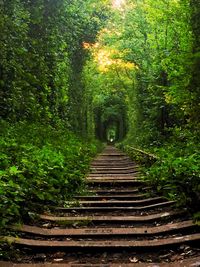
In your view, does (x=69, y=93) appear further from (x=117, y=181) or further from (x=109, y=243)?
(x=109, y=243)

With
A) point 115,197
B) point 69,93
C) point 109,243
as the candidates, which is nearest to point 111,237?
point 109,243

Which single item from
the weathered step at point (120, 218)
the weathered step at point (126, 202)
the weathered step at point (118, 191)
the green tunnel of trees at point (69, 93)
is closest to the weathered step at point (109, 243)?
the green tunnel of trees at point (69, 93)

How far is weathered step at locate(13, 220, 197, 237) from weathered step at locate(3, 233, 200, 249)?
1.21ft

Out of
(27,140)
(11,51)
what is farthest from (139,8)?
(27,140)

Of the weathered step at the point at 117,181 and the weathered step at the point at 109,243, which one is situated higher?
the weathered step at the point at 117,181

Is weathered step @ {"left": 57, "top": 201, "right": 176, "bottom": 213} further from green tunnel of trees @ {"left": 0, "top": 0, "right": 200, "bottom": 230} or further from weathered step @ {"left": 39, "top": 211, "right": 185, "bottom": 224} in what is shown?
weathered step @ {"left": 39, "top": 211, "right": 185, "bottom": 224}

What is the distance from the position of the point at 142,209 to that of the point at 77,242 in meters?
2.47

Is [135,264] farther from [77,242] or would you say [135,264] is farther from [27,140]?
[27,140]

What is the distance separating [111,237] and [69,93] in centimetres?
2208

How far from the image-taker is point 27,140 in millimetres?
11938

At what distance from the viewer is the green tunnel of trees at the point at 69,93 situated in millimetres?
7938

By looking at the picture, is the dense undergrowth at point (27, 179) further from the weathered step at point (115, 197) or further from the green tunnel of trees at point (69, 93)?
the weathered step at point (115, 197)

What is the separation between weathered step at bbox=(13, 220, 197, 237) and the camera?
6051 mm

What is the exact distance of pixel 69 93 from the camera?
27.5 metres
